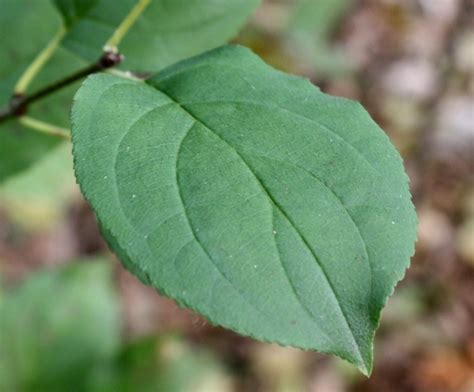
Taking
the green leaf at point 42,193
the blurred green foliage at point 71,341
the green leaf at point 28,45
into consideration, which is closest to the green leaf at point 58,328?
the blurred green foliage at point 71,341

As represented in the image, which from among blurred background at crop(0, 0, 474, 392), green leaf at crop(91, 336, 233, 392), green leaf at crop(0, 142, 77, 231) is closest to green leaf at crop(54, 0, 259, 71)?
blurred background at crop(0, 0, 474, 392)

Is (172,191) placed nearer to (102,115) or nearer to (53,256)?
(102,115)

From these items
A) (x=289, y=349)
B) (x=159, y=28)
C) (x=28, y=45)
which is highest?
(x=159, y=28)

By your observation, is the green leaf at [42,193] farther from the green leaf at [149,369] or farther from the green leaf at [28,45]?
the green leaf at [28,45]

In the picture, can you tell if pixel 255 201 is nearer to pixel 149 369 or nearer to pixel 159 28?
pixel 159 28

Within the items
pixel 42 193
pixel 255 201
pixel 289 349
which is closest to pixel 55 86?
pixel 255 201

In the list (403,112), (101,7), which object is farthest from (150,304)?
(101,7)
